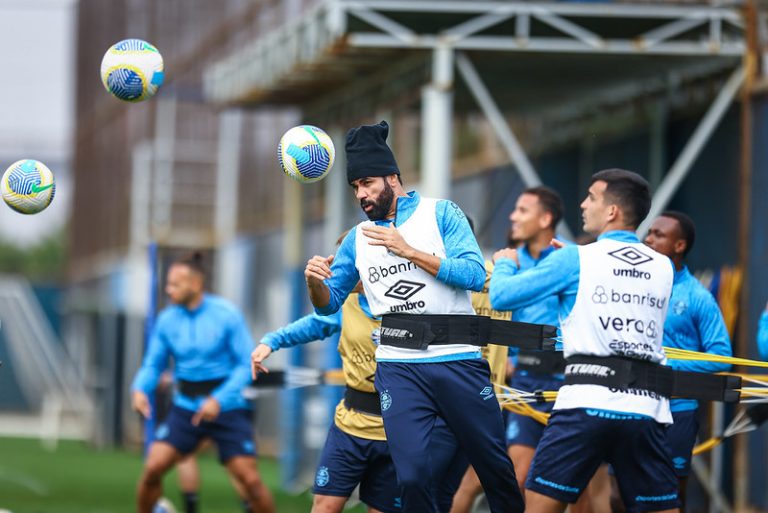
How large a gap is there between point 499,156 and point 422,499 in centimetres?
971

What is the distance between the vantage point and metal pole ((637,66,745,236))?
1335cm

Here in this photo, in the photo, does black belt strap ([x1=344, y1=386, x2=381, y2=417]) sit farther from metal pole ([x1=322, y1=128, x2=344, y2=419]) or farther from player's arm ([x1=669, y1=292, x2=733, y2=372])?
metal pole ([x1=322, y1=128, x2=344, y2=419])

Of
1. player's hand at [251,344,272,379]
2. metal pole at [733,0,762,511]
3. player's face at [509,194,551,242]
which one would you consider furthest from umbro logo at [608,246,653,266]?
metal pole at [733,0,762,511]

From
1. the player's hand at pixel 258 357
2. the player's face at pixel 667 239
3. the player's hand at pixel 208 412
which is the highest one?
the player's face at pixel 667 239

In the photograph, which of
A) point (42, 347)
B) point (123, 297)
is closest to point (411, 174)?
point (123, 297)

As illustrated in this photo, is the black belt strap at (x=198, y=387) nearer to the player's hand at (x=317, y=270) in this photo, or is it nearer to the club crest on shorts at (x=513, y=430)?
the club crest on shorts at (x=513, y=430)

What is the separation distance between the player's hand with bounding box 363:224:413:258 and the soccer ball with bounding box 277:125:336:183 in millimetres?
959

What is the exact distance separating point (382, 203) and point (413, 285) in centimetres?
46

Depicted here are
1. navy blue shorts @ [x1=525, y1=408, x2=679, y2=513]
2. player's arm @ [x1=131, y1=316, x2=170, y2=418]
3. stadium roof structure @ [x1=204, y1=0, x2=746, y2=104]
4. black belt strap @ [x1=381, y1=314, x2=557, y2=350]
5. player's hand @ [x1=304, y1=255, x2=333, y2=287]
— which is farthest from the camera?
stadium roof structure @ [x1=204, y1=0, x2=746, y2=104]

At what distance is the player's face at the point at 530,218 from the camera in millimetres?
9695

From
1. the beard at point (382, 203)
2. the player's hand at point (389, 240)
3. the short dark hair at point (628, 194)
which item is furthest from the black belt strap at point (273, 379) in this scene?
the short dark hair at point (628, 194)

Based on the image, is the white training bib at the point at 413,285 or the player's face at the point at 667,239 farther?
the player's face at the point at 667,239

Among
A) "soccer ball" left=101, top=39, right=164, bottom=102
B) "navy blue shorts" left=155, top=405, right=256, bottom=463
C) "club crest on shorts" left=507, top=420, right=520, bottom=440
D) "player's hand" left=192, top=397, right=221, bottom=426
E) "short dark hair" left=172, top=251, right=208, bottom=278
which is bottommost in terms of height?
"navy blue shorts" left=155, top=405, right=256, bottom=463

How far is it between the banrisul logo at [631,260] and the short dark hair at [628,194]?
210 millimetres
